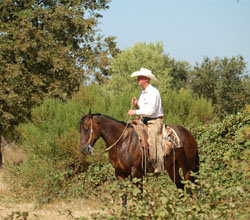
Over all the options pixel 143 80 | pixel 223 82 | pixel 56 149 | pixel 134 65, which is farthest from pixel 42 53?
pixel 134 65

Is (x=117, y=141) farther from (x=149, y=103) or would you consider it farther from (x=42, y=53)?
(x=42, y=53)

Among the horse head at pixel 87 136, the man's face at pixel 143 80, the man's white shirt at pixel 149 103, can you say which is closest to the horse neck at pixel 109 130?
the horse head at pixel 87 136

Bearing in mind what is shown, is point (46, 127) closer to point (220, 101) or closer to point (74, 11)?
point (74, 11)

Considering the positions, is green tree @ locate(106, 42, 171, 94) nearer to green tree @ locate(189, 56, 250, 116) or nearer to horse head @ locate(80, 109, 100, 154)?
green tree @ locate(189, 56, 250, 116)

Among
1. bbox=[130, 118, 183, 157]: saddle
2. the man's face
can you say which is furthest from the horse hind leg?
the man's face

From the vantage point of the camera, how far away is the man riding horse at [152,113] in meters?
7.99

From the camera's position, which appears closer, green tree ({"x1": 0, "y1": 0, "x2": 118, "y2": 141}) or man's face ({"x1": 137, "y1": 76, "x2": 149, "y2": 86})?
man's face ({"x1": 137, "y1": 76, "x2": 149, "y2": 86})

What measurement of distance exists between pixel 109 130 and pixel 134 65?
170 feet

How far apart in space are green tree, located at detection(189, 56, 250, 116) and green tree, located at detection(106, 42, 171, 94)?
38.4 feet

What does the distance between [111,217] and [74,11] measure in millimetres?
16476

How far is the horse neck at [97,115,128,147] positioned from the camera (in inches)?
315

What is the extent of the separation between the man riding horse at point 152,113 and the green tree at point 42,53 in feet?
37.0

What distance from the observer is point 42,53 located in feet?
63.7

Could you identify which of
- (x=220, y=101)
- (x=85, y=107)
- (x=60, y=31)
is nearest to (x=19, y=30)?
(x=60, y=31)
